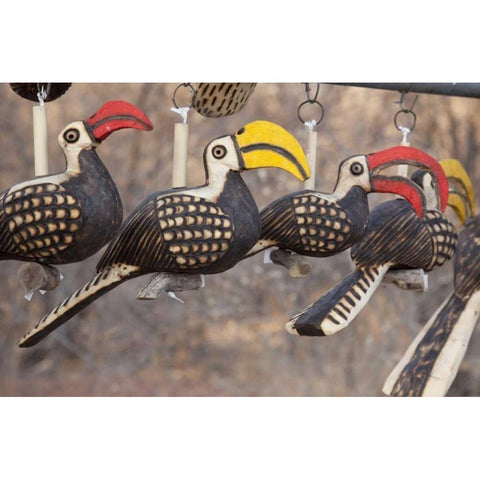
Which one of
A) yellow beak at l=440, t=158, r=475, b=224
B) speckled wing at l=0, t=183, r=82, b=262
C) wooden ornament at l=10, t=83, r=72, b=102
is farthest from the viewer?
yellow beak at l=440, t=158, r=475, b=224

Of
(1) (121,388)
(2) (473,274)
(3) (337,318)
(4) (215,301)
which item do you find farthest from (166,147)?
(3) (337,318)

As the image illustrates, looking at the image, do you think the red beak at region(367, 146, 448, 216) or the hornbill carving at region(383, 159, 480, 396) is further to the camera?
the hornbill carving at region(383, 159, 480, 396)

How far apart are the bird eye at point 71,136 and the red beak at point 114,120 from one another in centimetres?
1

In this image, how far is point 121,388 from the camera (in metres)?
2.41

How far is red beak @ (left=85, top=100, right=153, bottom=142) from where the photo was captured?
0.83 metres

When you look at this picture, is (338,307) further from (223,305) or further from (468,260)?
(223,305)

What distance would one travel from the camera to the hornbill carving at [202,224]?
819 mm

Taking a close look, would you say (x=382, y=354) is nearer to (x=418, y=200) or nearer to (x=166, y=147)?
(x=166, y=147)

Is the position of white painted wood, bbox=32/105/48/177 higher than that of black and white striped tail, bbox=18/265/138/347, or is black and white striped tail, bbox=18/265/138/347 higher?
white painted wood, bbox=32/105/48/177

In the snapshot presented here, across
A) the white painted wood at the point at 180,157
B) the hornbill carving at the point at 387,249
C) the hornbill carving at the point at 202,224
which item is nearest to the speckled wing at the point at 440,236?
the hornbill carving at the point at 387,249

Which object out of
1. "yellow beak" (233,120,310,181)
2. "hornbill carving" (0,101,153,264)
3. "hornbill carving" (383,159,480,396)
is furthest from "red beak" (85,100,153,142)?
"hornbill carving" (383,159,480,396)

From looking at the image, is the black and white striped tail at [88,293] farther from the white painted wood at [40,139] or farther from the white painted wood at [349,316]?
the white painted wood at [349,316]

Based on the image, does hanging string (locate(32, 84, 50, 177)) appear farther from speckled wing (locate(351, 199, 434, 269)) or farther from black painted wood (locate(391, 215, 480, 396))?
black painted wood (locate(391, 215, 480, 396))

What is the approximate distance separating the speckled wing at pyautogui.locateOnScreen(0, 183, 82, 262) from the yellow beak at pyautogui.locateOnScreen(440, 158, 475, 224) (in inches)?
22.5
